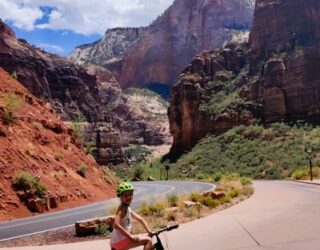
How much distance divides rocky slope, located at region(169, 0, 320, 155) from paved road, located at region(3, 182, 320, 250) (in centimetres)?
7068

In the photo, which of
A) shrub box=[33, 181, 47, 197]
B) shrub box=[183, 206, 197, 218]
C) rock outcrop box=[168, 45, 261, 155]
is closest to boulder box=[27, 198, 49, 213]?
shrub box=[33, 181, 47, 197]

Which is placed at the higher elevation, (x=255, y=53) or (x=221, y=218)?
(x=255, y=53)

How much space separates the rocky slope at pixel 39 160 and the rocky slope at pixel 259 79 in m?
55.4

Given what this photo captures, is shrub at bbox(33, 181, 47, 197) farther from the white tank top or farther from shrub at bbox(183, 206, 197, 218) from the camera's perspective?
the white tank top

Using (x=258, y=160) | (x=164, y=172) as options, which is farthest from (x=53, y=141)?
(x=164, y=172)

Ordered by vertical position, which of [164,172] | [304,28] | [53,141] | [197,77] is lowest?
[164,172]

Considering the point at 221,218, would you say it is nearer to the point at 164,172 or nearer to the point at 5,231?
the point at 5,231

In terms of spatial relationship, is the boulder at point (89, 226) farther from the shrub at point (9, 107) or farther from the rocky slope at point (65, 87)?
the rocky slope at point (65, 87)

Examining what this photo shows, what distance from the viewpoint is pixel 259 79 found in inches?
3814

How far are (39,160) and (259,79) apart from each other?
2776 inches

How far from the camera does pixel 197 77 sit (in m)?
114

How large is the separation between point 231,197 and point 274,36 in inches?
3357

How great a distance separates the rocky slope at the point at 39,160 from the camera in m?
26.5

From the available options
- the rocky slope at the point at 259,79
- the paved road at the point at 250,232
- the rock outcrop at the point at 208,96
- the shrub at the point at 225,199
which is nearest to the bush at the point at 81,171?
the shrub at the point at 225,199
